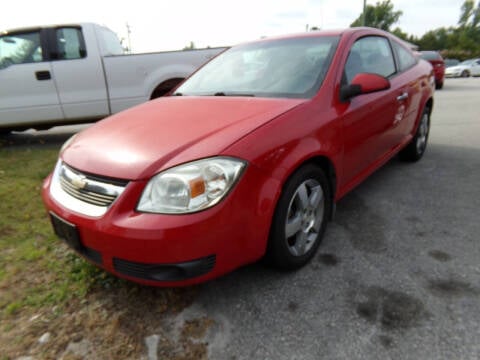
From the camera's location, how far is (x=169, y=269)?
1.61 metres

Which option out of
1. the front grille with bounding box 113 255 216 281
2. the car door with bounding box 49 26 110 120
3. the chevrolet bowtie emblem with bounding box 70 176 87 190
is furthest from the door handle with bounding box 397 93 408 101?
the car door with bounding box 49 26 110 120

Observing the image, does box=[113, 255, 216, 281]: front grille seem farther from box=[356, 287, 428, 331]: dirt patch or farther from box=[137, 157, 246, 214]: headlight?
box=[356, 287, 428, 331]: dirt patch

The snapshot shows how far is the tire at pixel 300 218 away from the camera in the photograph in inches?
73.9

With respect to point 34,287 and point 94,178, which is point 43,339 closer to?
point 34,287

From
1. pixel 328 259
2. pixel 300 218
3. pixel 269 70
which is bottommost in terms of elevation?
pixel 328 259

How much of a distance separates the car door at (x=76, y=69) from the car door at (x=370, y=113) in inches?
161

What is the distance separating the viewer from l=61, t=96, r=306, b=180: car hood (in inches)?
65.7

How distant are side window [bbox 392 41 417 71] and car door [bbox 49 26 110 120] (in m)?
4.21

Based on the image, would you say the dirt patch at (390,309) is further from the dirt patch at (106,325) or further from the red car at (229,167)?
→ the dirt patch at (106,325)

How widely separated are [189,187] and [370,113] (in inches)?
67.7

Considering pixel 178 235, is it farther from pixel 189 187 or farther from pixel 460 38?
pixel 460 38

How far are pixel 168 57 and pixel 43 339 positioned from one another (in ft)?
15.2

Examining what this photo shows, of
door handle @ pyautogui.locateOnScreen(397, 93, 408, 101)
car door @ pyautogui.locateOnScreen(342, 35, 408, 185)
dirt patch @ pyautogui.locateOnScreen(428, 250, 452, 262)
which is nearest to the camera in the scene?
A: dirt patch @ pyautogui.locateOnScreen(428, 250, 452, 262)

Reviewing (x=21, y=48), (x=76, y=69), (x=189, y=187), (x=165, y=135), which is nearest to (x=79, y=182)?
(x=165, y=135)
